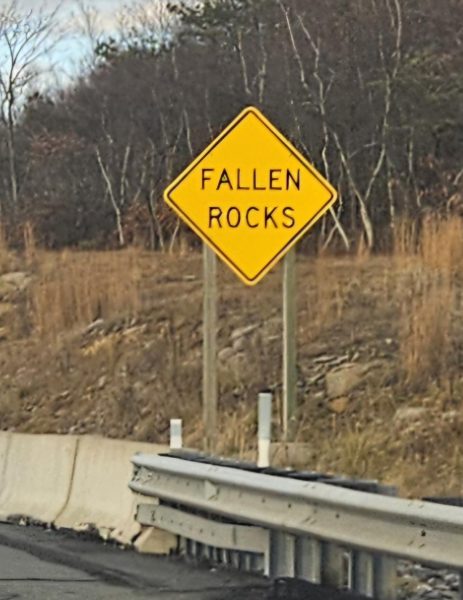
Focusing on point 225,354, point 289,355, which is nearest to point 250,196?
point 289,355

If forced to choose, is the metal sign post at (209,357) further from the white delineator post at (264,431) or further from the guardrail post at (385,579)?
the guardrail post at (385,579)

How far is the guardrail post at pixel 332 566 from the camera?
8.02 m

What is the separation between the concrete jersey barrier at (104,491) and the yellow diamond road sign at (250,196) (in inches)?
74.9

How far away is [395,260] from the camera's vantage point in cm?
1858

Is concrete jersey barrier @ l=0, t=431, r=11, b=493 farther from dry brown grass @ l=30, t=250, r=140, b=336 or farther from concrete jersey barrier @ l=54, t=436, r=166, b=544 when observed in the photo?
dry brown grass @ l=30, t=250, r=140, b=336

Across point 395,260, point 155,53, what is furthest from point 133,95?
point 395,260

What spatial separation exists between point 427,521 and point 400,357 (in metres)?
8.26

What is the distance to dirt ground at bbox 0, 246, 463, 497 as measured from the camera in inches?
527

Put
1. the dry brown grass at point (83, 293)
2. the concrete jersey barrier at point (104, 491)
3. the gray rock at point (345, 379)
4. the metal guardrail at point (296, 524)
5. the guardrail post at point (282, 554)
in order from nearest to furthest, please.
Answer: the metal guardrail at point (296, 524) → the guardrail post at point (282, 554) → the concrete jersey barrier at point (104, 491) → the gray rock at point (345, 379) → the dry brown grass at point (83, 293)

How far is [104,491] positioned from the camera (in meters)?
10.6

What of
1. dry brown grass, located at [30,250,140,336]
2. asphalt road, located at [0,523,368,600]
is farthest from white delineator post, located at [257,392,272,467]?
dry brown grass, located at [30,250,140,336]

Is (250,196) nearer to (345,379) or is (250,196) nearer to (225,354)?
(345,379)

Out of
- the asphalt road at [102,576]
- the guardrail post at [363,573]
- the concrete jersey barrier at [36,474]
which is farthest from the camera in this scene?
the concrete jersey barrier at [36,474]

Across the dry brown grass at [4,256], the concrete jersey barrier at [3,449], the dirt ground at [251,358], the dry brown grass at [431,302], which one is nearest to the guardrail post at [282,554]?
the dirt ground at [251,358]
